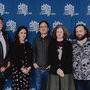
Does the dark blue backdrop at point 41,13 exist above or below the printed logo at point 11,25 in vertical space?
above

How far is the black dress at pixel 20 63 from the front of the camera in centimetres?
441

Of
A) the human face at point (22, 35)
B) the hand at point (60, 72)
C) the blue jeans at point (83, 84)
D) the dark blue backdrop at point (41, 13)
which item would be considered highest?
the dark blue backdrop at point (41, 13)

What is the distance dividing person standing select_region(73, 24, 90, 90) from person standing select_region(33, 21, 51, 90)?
39 centimetres

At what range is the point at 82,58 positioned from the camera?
4.23 metres

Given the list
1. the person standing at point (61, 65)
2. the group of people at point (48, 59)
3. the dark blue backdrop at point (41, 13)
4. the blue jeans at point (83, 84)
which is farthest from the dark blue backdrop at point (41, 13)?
the blue jeans at point (83, 84)

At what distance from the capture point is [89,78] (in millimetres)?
4254

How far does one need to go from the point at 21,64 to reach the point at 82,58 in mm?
770

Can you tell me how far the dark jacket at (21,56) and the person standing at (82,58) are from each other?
587 mm

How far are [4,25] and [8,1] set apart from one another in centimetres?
34

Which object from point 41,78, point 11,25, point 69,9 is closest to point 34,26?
point 11,25

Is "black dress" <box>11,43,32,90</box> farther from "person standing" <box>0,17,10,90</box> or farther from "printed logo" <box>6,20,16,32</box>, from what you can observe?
"printed logo" <box>6,20,16,32</box>

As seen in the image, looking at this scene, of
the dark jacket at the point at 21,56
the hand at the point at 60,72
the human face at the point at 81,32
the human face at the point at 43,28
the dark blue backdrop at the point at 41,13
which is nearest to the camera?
the hand at the point at 60,72

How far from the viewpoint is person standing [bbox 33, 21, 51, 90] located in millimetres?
4477

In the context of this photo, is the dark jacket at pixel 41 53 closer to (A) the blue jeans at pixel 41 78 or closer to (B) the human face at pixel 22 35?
(A) the blue jeans at pixel 41 78
